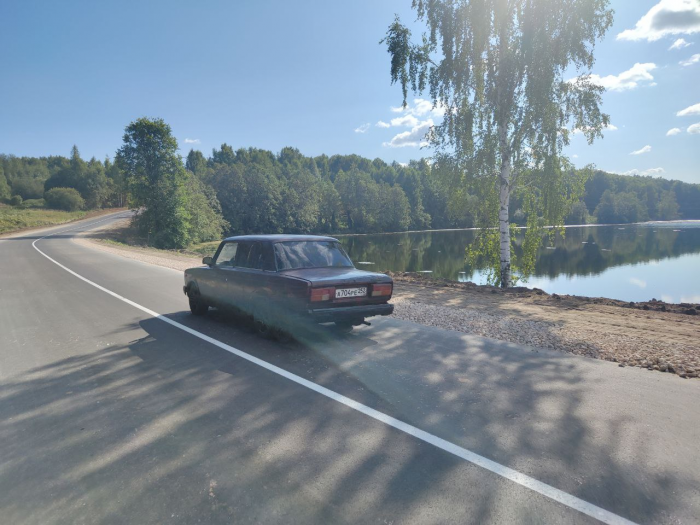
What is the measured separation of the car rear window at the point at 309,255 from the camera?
21.1ft

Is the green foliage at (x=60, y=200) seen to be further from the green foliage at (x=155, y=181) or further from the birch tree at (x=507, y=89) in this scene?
the birch tree at (x=507, y=89)

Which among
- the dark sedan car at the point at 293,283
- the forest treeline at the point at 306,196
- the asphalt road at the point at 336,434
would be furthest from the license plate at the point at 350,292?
the forest treeline at the point at 306,196

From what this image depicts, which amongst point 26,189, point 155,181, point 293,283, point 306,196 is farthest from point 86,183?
point 293,283

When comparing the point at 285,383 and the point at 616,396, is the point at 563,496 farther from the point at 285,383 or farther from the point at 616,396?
the point at 285,383

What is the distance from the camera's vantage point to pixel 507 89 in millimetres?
14422

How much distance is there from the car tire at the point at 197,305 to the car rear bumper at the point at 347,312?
3.24 m

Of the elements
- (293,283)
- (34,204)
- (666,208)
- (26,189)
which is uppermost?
(26,189)

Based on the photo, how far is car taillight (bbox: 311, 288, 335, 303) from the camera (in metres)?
5.66

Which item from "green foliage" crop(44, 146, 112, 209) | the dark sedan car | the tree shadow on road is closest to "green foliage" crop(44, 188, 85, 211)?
"green foliage" crop(44, 146, 112, 209)

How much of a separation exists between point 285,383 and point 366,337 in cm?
228

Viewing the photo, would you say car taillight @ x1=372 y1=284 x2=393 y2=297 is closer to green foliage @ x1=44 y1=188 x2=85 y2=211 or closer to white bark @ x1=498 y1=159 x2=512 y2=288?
white bark @ x1=498 y1=159 x2=512 y2=288

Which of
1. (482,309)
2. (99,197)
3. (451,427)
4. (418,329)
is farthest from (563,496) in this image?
(99,197)

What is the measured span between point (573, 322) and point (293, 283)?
574 centimetres

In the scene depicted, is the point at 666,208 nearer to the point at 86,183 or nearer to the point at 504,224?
the point at 504,224
